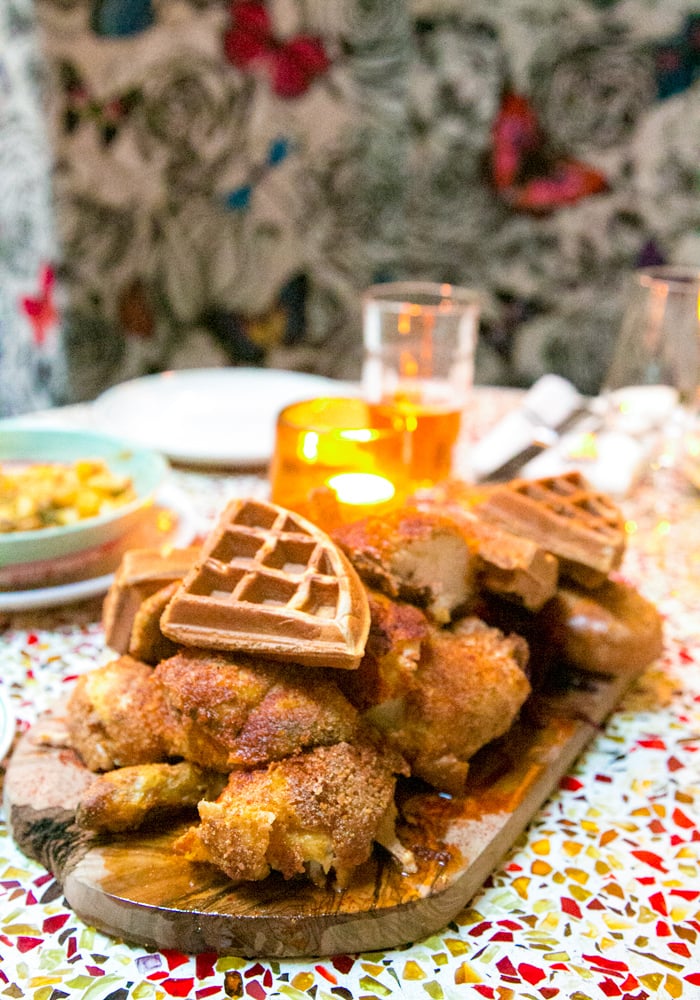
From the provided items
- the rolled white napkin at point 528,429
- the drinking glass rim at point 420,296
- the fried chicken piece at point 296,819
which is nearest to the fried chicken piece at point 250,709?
the fried chicken piece at point 296,819

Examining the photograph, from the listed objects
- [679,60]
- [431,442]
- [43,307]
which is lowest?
[43,307]

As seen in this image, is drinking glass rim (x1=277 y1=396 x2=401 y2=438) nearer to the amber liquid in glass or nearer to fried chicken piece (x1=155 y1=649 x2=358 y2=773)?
the amber liquid in glass

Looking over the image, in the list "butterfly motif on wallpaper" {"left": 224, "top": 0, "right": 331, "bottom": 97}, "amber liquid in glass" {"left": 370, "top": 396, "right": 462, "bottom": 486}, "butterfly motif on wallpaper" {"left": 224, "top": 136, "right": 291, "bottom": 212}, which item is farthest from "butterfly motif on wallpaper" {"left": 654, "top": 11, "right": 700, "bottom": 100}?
"amber liquid in glass" {"left": 370, "top": 396, "right": 462, "bottom": 486}

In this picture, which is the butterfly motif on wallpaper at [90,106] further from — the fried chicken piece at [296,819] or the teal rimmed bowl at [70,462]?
the fried chicken piece at [296,819]

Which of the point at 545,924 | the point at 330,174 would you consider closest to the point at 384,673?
the point at 545,924

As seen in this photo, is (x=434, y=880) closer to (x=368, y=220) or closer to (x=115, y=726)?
(x=115, y=726)

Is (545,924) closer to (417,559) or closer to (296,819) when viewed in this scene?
(296,819)
